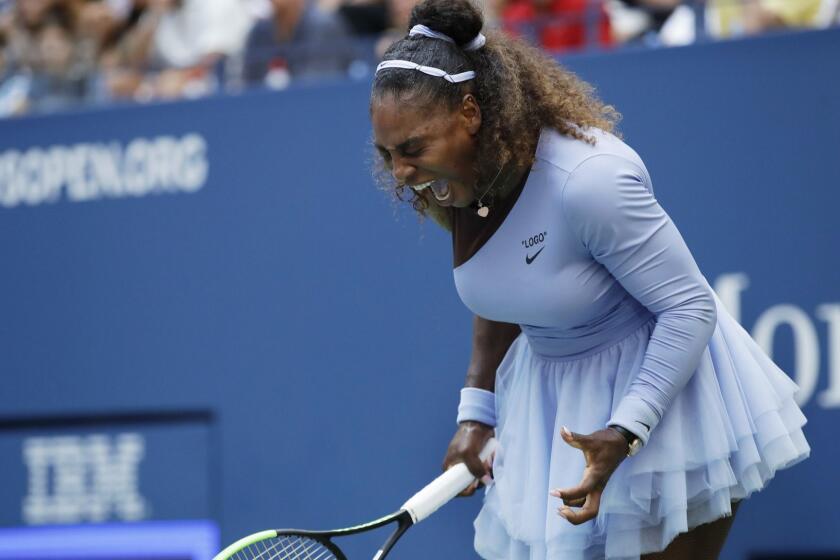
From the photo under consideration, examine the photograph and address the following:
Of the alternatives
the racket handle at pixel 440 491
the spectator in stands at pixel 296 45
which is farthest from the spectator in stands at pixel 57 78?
the racket handle at pixel 440 491

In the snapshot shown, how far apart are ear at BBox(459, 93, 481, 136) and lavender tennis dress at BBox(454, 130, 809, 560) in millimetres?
111

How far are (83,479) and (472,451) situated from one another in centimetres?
240

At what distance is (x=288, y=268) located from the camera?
13.4 feet

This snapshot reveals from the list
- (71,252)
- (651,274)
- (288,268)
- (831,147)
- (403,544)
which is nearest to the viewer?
(651,274)

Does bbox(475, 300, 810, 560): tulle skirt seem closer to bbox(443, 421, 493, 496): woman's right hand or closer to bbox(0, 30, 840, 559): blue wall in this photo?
bbox(443, 421, 493, 496): woman's right hand

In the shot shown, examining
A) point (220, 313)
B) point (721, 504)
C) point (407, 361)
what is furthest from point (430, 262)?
point (721, 504)

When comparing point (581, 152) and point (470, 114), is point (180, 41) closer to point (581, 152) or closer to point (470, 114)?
point (470, 114)

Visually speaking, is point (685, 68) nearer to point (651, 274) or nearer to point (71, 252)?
point (651, 274)

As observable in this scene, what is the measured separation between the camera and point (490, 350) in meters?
2.33

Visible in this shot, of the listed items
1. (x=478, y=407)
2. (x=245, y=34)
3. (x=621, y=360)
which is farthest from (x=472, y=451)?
(x=245, y=34)

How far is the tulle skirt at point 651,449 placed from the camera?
1.98 meters

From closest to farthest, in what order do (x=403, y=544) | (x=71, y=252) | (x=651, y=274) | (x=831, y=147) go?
1. (x=651, y=274)
2. (x=831, y=147)
3. (x=403, y=544)
4. (x=71, y=252)

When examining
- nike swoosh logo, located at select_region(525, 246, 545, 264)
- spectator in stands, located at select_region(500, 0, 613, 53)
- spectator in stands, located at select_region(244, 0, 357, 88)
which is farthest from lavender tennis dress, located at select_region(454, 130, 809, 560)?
spectator in stands, located at select_region(244, 0, 357, 88)

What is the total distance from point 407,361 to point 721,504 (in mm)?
1947
